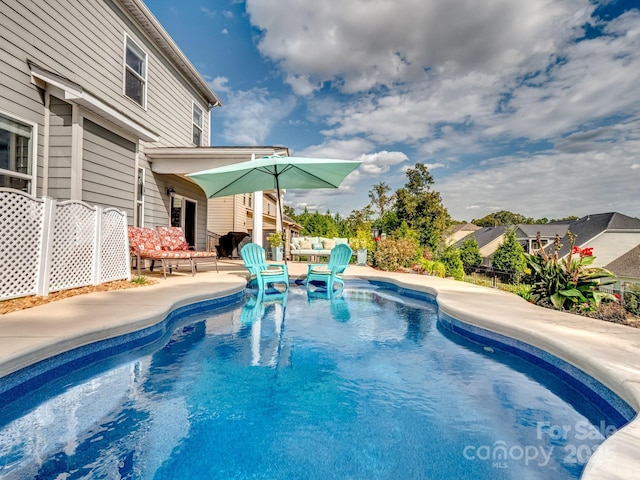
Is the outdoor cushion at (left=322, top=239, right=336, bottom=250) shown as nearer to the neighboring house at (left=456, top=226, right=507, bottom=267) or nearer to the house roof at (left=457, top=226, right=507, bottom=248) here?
the house roof at (left=457, top=226, right=507, bottom=248)

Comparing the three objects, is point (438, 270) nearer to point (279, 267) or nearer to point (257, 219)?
point (279, 267)

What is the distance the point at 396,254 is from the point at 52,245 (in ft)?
27.5

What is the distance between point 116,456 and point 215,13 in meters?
13.2

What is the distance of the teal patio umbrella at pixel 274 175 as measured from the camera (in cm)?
601

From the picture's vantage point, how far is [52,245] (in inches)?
171

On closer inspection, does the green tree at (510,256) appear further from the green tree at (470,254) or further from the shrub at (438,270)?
the shrub at (438,270)

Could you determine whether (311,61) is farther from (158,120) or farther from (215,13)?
(158,120)

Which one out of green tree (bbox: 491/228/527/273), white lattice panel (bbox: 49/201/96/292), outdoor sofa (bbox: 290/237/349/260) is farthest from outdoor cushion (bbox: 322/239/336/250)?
green tree (bbox: 491/228/527/273)

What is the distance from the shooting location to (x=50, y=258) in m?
4.30

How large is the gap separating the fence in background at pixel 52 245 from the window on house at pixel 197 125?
6.45m

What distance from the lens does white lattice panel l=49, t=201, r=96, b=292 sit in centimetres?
446

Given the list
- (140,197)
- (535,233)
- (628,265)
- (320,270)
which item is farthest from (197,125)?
(535,233)

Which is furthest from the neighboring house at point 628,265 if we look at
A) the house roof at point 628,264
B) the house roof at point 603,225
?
the house roof at point 603,225

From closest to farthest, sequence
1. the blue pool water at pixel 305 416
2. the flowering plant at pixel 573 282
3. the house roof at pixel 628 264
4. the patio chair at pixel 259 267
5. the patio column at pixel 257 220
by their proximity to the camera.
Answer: the blue pool water at pixel 305 416 → the flowering plant at pixel 573 282 → the patio chair at pixel 259 267 → the patio column at pixel 257 220 → the house roof at pixel 628 264
